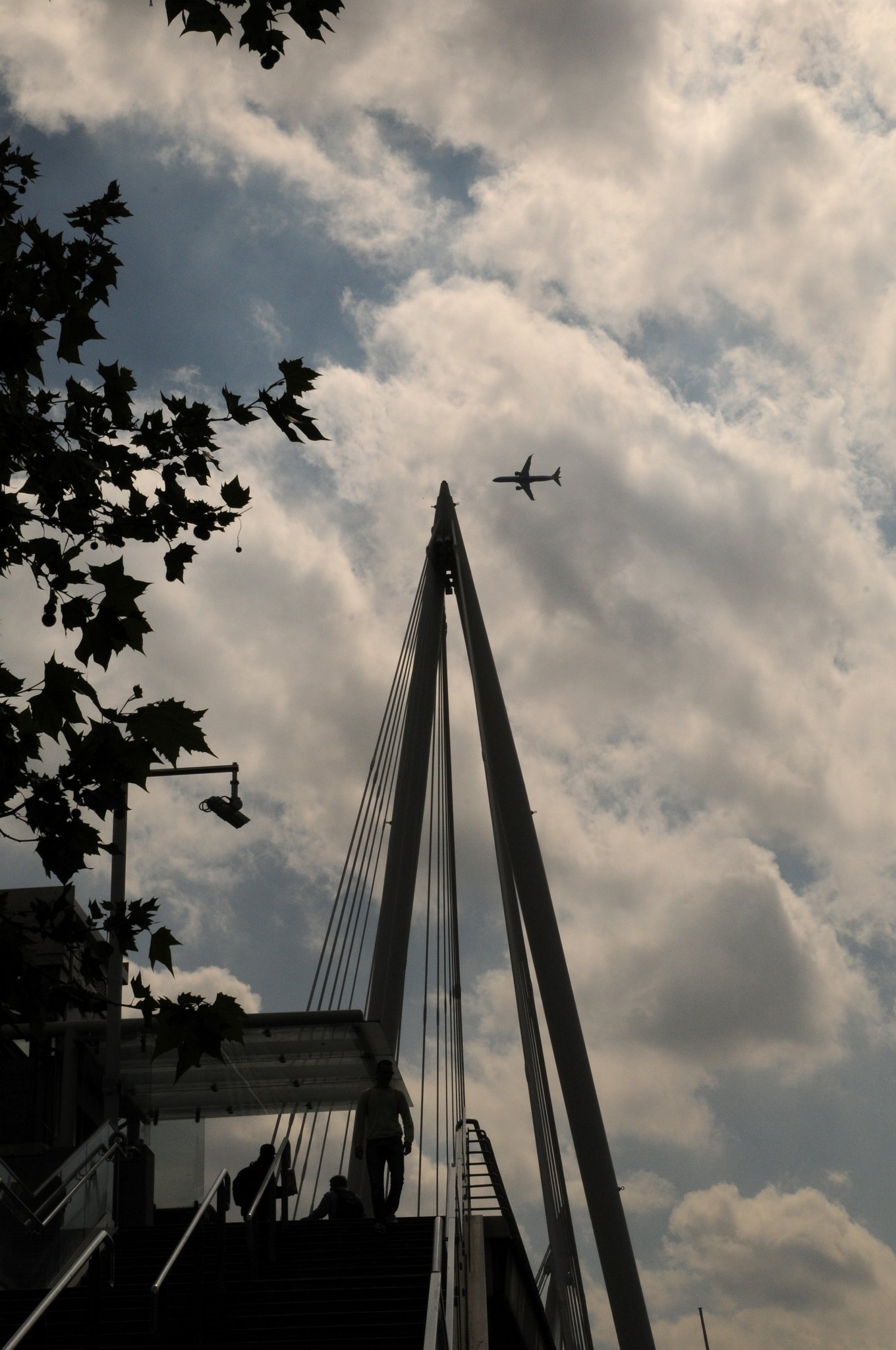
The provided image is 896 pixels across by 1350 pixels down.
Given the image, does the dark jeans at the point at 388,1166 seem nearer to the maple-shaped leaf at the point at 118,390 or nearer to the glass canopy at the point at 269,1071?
the glass canopy at the point at 269,1071

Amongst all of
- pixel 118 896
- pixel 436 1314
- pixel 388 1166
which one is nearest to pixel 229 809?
pixel 118 896

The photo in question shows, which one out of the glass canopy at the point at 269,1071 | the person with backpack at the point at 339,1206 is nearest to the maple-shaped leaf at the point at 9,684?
the person with backpack at the point at 339,1206

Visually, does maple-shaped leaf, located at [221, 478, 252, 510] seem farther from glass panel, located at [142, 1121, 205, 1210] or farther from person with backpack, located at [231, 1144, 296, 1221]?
glass panel, located at [142, 1121, 205, 1210]

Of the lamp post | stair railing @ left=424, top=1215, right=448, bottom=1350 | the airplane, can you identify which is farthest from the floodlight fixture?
the airplane

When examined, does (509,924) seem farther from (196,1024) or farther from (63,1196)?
(196,1024)

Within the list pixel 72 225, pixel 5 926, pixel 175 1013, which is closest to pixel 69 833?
pixel 5 926

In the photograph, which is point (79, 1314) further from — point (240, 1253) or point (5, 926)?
point (5, 926)

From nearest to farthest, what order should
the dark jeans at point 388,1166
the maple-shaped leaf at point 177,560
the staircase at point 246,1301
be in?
1. the maple-shaped leaf at point 177,560
2. the staircase at point 246,1301
3. the dark jeans at point 388,1166
